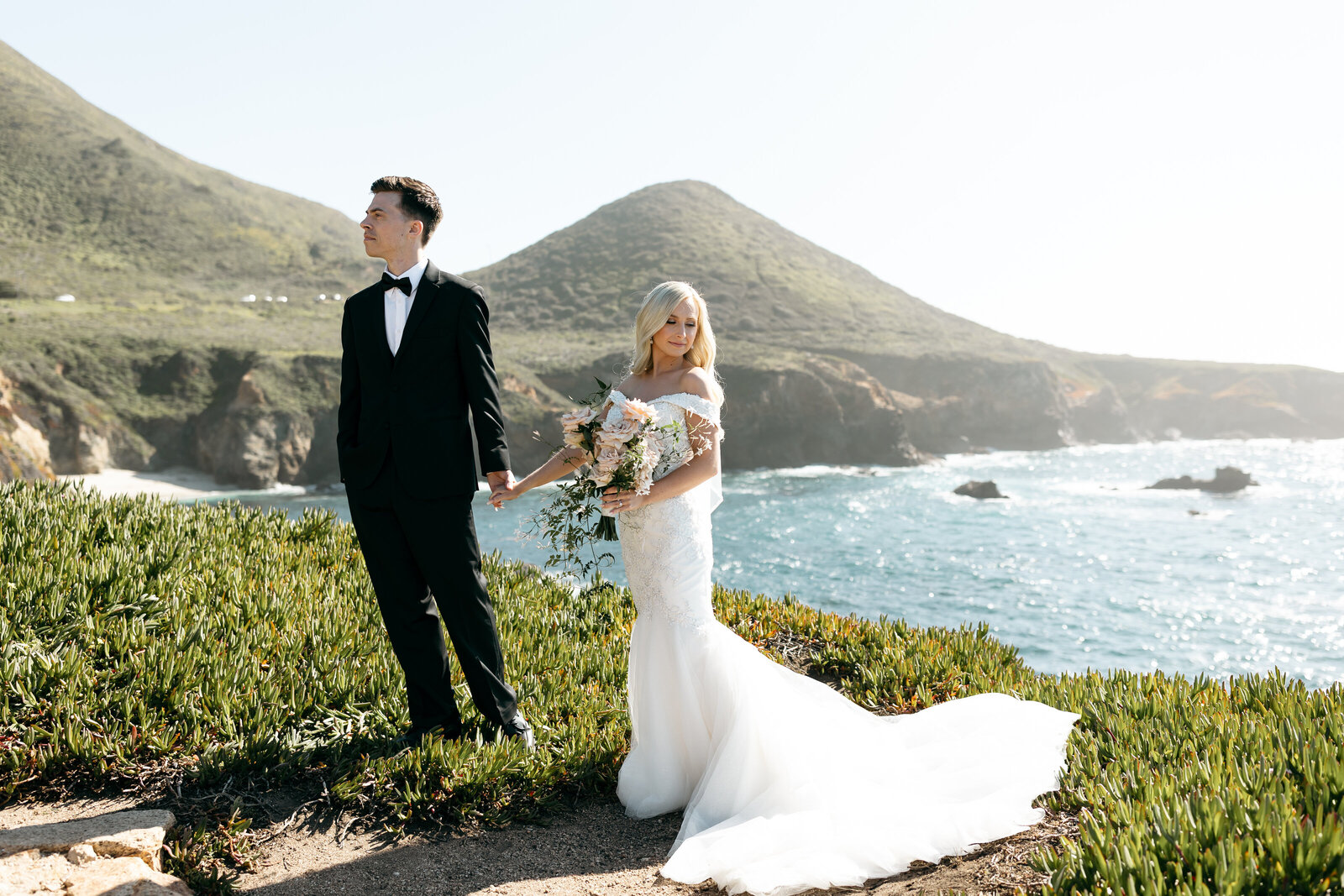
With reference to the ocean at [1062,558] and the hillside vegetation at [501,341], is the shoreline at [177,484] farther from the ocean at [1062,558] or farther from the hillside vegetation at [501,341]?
the ocean at [1062,558]

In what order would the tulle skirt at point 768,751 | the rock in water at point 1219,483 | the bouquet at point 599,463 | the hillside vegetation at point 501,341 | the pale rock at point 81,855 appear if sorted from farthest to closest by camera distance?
→ the rock in water at point 1219,483
the hillside vegetation at point 501,341
the bouquet at point 599,463
the tulle skirt at point 768,751
the pale rock at point 81,855

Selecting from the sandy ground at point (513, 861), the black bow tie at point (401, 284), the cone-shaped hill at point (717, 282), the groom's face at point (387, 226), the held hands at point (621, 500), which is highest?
the cone-shaped hill at point (717, 282)

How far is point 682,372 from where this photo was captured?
4.34 meters

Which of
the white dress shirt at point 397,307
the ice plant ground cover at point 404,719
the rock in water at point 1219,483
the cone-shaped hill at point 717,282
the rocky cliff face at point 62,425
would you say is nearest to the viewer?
the ice plant ground cover at point 404,719

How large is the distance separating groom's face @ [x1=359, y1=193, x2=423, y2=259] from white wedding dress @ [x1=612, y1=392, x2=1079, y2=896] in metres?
1.40

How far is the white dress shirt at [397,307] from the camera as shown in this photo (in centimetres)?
415

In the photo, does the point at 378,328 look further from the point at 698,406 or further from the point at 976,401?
the point at 976,401

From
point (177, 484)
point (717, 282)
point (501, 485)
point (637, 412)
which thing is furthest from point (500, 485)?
point (717, 282)

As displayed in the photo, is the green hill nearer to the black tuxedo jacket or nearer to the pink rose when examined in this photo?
the black tuxedo jacket

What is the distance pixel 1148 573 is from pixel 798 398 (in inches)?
1528

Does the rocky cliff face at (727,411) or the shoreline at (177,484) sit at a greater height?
the rocky cliff face at (727,411)

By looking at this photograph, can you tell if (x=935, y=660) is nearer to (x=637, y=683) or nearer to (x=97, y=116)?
(x=637, y=683)

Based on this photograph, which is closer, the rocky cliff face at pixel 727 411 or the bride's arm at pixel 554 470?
the bride's arm at pixel 554 470

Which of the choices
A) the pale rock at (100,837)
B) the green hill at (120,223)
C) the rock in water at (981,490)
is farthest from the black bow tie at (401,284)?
the green hill at (120,223)
